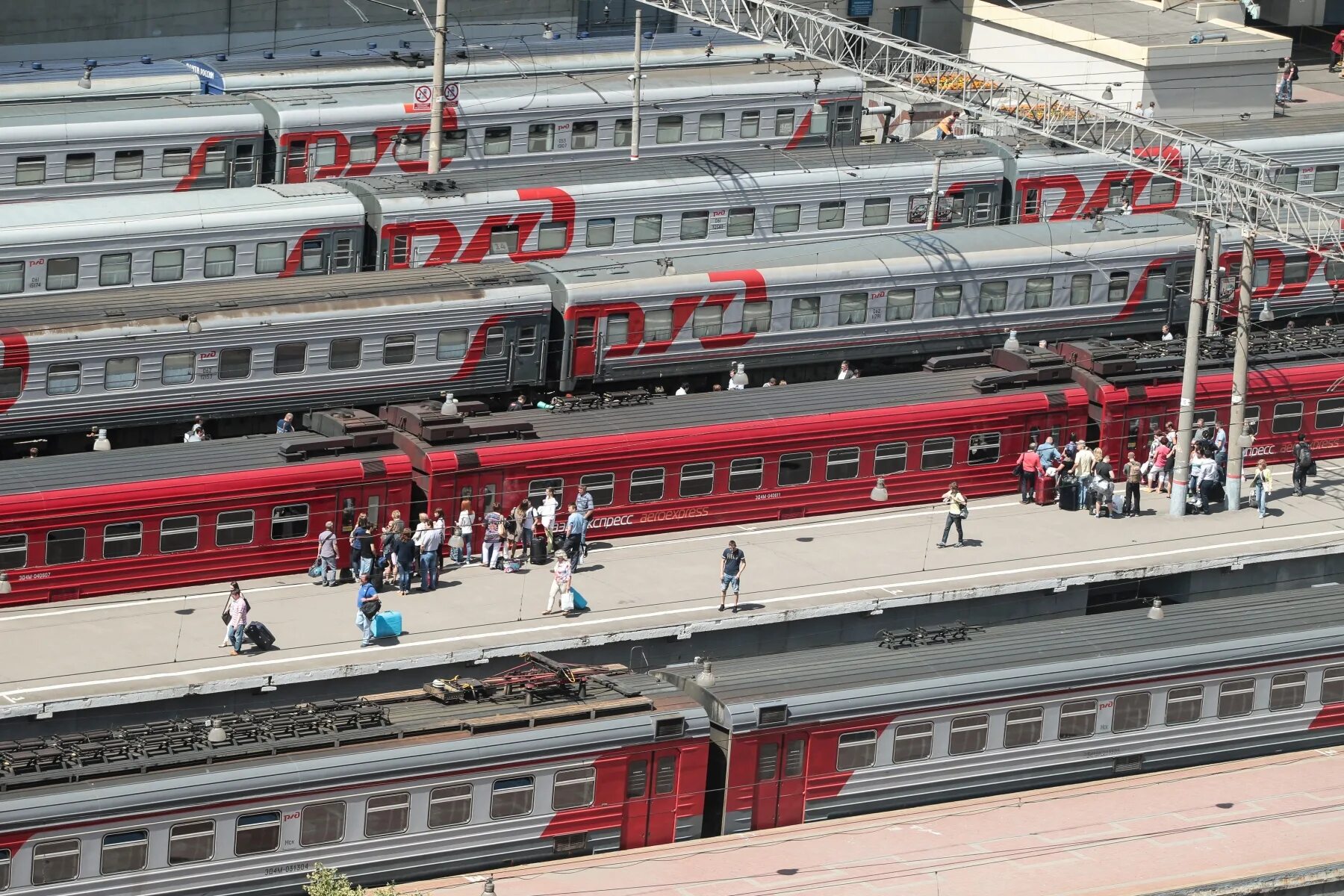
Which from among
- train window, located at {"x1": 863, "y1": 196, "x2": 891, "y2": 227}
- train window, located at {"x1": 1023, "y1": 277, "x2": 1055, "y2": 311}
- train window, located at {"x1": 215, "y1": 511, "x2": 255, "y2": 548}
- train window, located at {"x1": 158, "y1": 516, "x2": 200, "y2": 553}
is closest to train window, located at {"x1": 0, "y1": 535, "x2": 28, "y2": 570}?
train window, located at {"x1": 158, "y1": 516, "x2": 200, "y2": 553}

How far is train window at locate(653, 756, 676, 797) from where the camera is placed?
39.0 metres

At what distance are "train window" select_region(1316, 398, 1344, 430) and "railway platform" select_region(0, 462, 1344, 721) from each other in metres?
2.67

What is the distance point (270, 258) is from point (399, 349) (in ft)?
16.3

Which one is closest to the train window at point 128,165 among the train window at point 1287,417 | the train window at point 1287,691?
the train window at point 1287,417

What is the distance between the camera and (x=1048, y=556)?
5097 cm

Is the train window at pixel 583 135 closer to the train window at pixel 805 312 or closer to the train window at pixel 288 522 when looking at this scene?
the train window at pixel 805 312

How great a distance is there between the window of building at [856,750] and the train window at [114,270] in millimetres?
23765

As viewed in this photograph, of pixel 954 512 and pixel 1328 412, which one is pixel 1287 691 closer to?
pixel 954 512

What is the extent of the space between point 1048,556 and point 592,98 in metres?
23.1

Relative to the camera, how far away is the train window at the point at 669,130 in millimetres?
69562

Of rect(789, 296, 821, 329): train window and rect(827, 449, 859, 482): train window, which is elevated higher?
rect(789, 296, 821, 329): train window

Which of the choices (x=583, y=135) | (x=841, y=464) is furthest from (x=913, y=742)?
(x=583, y=135)

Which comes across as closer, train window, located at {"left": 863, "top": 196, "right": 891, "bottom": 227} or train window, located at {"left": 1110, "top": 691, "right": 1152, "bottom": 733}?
train window, located at {"left": 1110, "top": 691, "right": 1152, "bottom": 733}

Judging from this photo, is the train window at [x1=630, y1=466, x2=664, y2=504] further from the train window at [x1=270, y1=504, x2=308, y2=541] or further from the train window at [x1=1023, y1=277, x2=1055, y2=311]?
the train window at [x1=1023, y1=277, x2=1055, y2=311]
